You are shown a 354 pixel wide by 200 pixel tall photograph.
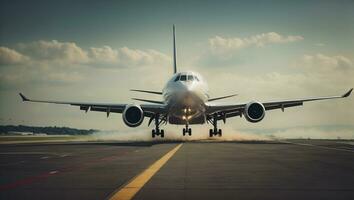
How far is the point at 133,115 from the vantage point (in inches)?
1294

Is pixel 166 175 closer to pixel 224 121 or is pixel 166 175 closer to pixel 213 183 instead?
pixel 213 183

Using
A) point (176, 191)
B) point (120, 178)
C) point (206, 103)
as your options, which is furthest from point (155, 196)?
point (206, 103)

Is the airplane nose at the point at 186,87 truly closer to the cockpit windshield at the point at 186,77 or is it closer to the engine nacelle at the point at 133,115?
the cockpit windshield at the point at 186,77

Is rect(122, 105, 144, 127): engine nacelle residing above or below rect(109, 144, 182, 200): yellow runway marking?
above

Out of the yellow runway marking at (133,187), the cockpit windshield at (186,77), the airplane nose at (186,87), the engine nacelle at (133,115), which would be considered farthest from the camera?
the cockpit windshield at (186,77)

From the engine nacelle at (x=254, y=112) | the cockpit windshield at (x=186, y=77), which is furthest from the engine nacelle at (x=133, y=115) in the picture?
the engine nacelle at (x=254, y=112)

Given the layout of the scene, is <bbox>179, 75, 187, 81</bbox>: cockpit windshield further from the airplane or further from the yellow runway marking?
the yellow runway marking

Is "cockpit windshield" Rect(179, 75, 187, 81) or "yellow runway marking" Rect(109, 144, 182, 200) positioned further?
"cockpit windshield" Rect(179, 75, 187, 81)

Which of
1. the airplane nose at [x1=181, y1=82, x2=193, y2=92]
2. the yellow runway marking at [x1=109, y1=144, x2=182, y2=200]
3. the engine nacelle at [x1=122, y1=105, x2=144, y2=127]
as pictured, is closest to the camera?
the yellow runway marking at [x1=109, y1=144, x2=182, y2=200]

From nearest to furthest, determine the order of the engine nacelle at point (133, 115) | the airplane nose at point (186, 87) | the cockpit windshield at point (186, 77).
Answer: the airplane nose at point (186, 87)
the engine nacelle at point (133, 115)
the cockpit windshield at point (186, 77)

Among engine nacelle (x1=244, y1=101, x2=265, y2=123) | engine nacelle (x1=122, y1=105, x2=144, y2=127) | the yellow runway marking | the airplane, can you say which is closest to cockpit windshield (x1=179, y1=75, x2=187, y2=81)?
the airplane

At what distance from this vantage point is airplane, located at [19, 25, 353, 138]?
107 ft

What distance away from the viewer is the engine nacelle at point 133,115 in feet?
107

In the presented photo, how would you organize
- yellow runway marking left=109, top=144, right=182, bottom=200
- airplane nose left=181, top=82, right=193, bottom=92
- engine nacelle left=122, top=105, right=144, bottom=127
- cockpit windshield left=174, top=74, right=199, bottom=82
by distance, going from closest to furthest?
yellow runway marking left=109, top=144, right=182, bottom=200 → airplane nose left=181, top=82, right=193, bottom=92 → engine nacelle left=122, top=105, right=144, bottom=127 → cockpit windshield left=174, top=74, right=199, bottom=82
